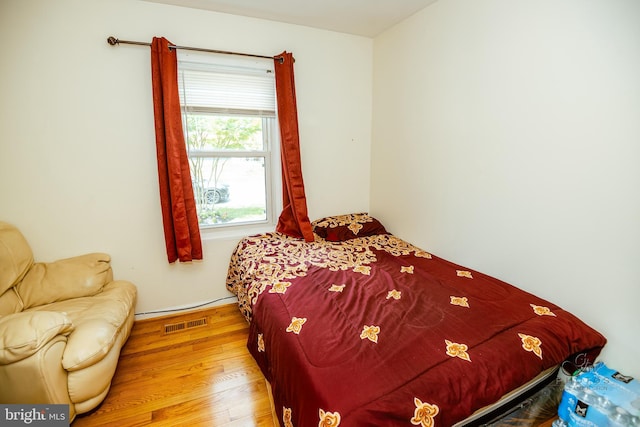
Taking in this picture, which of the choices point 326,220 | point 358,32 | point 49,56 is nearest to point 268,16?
point 358,32

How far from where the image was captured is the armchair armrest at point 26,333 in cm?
126

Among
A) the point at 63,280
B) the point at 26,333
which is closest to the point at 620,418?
the point at 26,333

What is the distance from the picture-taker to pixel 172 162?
7.07 ft

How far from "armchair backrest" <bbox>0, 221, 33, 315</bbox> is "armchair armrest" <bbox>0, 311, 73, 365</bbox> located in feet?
1.38

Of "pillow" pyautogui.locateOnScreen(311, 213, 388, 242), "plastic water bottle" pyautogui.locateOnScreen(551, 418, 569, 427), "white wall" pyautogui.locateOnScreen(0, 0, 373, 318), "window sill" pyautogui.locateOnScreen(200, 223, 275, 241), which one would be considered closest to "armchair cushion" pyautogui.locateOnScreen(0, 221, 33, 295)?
"white wall" pyautogui.locateOnScreen(0, 0, 373, 318)

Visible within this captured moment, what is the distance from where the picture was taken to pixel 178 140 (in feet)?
7.16

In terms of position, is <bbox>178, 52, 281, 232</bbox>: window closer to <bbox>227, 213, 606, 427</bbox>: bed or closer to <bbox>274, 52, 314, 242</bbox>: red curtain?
<bbox>274, 52, 314, 242</bbox>: red curtain

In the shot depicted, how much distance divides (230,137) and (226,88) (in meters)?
0.40

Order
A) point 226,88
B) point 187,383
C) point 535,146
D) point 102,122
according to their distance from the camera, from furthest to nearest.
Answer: point 226,88 → point 102,122 → point 187,383 → point 535,146

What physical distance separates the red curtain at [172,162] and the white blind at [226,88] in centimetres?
14

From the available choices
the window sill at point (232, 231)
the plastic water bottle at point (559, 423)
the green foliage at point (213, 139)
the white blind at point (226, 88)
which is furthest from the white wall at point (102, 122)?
the plastic water bottle at point (559, 423)

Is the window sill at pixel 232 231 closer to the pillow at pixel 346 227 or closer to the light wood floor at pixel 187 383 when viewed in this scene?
the pillow at pixel 346 227

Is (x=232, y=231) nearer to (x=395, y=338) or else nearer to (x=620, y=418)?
(x=395, y=338)

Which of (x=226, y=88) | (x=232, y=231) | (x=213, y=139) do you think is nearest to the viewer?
(x=226, y=88)
